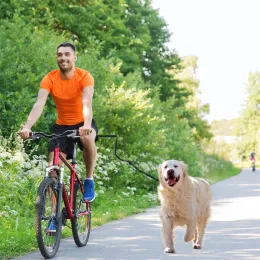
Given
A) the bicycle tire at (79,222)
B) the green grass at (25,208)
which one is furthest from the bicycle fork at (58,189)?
the green grass at (25,208)

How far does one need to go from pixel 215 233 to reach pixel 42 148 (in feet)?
17.4

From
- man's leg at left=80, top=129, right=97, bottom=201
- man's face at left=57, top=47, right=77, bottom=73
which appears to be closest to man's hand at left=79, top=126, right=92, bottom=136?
man's leg at left=80, top=129, right=97, bottom=201

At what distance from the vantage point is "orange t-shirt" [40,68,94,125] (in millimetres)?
6910

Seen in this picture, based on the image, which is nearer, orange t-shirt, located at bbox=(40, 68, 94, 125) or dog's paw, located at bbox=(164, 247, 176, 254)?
orange t-shirt, located at bbox=(40, 68, 94, 125)

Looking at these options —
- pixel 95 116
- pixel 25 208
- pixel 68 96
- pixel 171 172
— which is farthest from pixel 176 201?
pixel 95 116

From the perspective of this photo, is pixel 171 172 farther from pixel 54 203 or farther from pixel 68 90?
pixel 68 90

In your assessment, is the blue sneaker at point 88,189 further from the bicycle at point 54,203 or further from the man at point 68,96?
the man at point 68,96

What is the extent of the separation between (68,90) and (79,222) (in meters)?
1.58

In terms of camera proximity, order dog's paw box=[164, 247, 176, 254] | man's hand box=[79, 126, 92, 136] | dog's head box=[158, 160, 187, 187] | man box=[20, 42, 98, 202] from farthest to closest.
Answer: dog's paw box=[164, 247, 176, 254]
dog's head box=[158, 160, 187, 187]
man box=[20, 42, 98, 202]
man's hand box=[79, 126, 92, 136]

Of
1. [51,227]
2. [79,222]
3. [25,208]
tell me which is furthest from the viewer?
[25,208]

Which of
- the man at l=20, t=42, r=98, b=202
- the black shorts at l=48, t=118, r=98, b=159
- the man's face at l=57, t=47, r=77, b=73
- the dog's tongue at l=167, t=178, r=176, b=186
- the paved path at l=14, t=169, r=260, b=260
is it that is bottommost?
the paved path at l=14, t=169, r=260, b=260

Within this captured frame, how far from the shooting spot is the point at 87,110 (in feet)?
22.1

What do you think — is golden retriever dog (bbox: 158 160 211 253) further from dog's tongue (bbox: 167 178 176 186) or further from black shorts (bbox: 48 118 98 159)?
black shorts (bbox: 48 118 98 159)

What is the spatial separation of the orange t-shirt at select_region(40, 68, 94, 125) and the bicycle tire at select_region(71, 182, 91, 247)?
0.84 m
